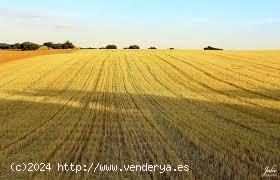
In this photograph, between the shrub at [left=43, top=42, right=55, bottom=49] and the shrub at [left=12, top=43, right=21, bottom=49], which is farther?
the shrub at [left=43, top=42, right=55, bottom=49]

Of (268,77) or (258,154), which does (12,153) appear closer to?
(258,154)

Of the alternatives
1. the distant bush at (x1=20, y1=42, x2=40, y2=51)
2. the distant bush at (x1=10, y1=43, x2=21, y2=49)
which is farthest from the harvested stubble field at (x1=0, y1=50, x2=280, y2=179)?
the distant bush at (x1=10, y1=43, x2=21, y2=49)

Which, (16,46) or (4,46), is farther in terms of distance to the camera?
(4,46)

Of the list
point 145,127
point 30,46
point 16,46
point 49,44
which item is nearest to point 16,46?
point 16,46

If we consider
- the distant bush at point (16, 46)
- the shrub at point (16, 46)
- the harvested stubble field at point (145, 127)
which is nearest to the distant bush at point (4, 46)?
the distant bush at point (16, 46)

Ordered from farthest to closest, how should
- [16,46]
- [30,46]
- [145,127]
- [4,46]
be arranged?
[4,46] < [16,46] < [30,46] < [145,127]

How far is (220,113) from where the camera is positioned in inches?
619

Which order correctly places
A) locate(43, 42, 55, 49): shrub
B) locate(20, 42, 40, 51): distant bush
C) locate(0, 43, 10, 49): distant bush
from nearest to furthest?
locate(20, 42, 40, 51): distant bush
locate(43, 42, 55, 49): shrub
locate(0, 43, 10, 49): distant bush

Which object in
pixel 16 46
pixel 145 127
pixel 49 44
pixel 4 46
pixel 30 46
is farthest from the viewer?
pixel 4 46

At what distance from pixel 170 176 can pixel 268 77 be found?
2173 cm

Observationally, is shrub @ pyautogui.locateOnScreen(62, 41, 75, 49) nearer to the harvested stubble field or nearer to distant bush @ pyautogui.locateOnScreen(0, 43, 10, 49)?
distant bush @ pyautogui.locateOnScreen(0, 43, 10, 49)

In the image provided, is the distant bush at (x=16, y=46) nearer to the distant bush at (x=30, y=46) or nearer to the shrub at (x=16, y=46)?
the shrub at (x=16, y=46)

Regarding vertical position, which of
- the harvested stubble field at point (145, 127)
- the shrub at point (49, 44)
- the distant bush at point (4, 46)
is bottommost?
the distant bush at point (4, 46)

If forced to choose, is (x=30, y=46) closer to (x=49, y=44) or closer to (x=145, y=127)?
(x=49, y=44)
